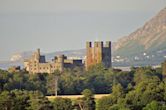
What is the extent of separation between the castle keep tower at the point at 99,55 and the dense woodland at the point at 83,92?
3996 cm

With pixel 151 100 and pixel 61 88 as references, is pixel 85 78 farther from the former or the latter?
pixel 151 100

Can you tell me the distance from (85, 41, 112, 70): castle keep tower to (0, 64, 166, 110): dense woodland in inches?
1573

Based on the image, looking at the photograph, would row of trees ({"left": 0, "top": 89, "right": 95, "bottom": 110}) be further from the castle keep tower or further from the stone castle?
the castle keep tower

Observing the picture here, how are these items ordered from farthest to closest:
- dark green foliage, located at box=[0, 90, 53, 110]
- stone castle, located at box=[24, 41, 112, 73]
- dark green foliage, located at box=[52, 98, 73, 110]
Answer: stone castle, located at box=[24, 41, 112, 73], dark green foliage, located at box=[52, 98, 73, 110], dark green foliage, located at box=[0, 90, 53, 110]

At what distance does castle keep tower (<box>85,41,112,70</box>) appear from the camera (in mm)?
171188

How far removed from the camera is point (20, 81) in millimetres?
114375

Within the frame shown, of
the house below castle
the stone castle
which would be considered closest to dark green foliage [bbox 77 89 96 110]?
the stone castle

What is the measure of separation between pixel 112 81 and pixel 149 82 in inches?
963

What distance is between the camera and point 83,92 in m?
96.8

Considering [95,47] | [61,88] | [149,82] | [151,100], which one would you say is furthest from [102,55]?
[151,100]

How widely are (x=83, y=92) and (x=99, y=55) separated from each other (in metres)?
76.8

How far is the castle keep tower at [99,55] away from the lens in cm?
17119

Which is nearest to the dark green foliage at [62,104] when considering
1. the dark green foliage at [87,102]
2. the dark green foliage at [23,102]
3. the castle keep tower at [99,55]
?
the dark green foliage at [23,102]

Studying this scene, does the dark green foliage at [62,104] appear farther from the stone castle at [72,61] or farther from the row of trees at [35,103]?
the stone castle at [72,61]
